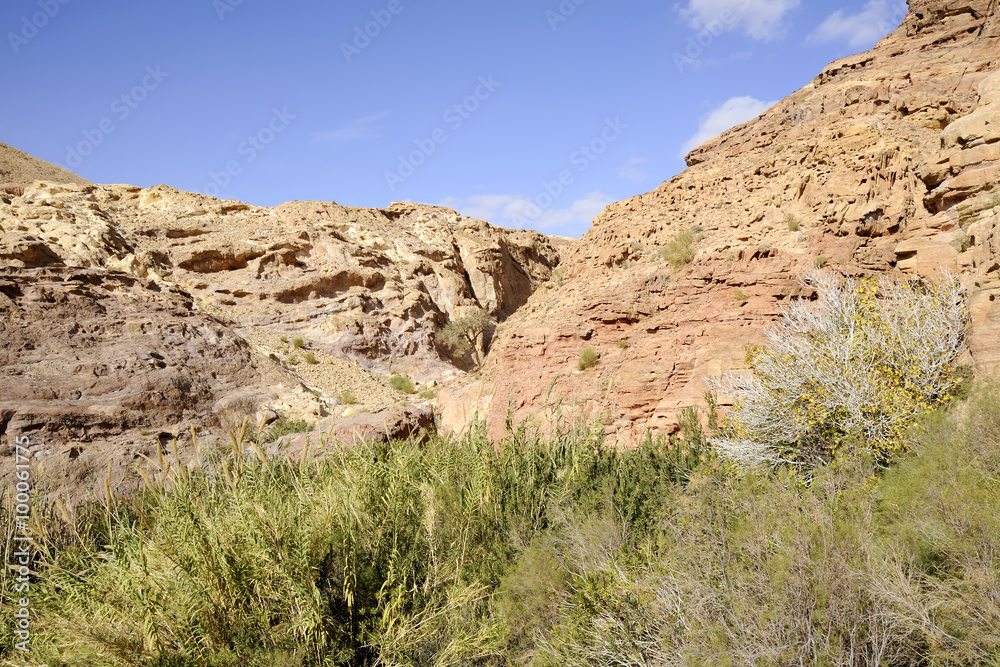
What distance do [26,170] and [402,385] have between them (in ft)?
134

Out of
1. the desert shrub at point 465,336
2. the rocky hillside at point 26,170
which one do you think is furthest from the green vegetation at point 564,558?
the rocky hillside at point 26,170

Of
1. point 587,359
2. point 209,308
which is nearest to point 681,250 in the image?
point 587,359

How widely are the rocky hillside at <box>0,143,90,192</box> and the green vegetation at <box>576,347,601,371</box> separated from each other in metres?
42.0

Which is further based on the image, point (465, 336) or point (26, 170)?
point (26, 170)

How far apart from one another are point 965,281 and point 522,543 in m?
6.91

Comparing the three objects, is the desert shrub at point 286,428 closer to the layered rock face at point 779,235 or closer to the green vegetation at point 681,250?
the layered rock face at point 779,235

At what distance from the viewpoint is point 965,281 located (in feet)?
23.9

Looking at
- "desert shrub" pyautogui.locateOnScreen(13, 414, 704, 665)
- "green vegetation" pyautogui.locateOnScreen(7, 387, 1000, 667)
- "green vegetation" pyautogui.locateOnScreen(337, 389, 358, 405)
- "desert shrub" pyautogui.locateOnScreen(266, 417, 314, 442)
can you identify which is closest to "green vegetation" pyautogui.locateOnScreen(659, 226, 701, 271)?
"green vegetation" pyautogui.locateOnScreen(7, 387, 1000, 667)

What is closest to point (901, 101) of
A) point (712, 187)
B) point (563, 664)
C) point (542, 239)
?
point (712, 187)

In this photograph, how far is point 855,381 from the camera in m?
6.23

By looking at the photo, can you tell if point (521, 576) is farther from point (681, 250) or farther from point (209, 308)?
point (209, 308)

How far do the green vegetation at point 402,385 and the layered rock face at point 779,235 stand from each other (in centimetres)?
803

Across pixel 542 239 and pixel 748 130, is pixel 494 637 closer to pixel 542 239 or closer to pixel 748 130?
pixel 748 130

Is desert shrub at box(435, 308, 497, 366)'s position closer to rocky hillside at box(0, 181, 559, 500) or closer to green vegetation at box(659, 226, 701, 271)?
rocky hillside at box(0, 181, 559, 500)
